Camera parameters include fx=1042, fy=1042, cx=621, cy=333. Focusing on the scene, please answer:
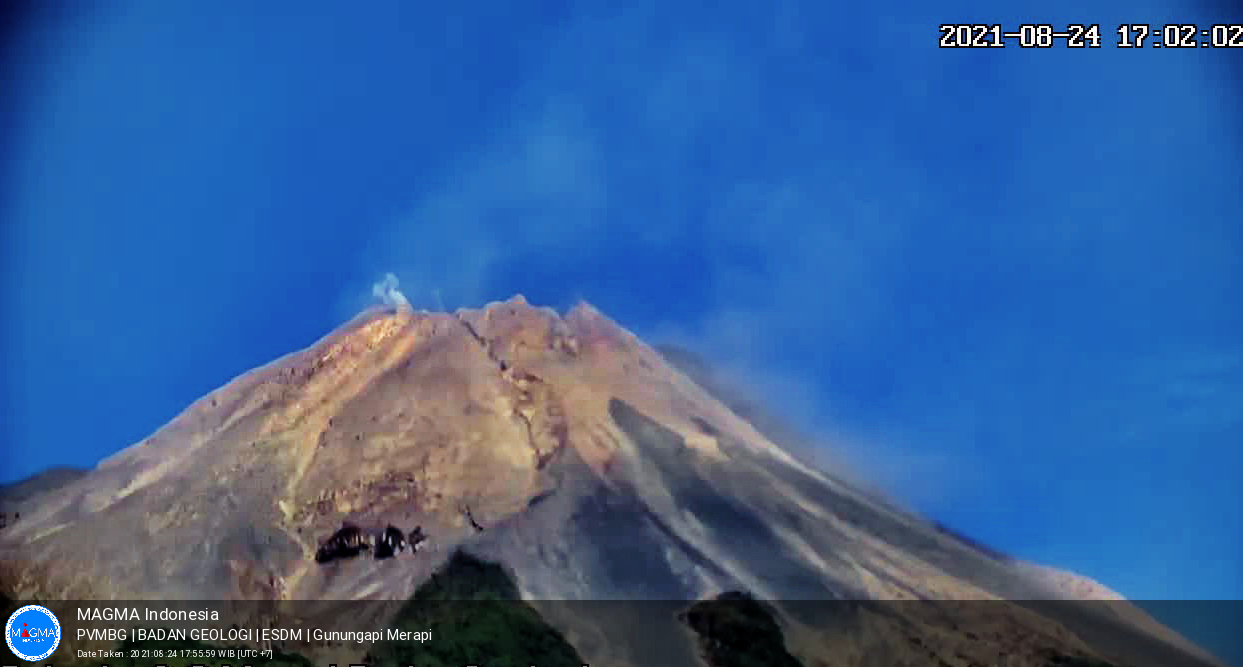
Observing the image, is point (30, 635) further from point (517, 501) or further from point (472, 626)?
point (517, 501)

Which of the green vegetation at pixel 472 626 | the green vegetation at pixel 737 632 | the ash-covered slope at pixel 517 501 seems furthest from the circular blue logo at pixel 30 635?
the green vegetation at pixel 737 632

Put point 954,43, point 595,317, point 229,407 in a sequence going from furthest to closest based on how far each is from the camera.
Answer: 1. point 229,407
2. point 595,317
3. point 954,43

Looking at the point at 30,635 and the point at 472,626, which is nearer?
the point at 30,635

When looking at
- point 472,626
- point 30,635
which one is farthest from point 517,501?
point 30,635

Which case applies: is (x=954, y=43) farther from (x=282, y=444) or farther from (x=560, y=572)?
(x=282, y=444)

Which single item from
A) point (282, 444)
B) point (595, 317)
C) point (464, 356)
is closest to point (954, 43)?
point (595, 317)

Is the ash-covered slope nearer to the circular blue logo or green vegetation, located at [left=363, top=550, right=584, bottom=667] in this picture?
green vegetation, located at [left=363, top=550, right=584, bottom=667]

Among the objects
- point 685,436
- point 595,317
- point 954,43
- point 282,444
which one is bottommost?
point 282,444
